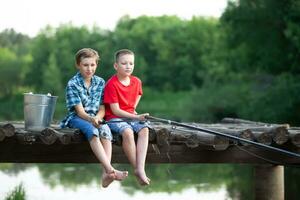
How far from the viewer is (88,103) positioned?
6.16 m

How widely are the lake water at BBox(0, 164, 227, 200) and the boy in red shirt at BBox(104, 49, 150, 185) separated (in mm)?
5889

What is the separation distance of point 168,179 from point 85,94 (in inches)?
379

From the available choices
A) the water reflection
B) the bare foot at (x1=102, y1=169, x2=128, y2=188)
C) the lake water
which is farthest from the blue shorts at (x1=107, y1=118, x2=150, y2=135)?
the water reflection

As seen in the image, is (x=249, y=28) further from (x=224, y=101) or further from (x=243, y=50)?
(x=224, y=101)

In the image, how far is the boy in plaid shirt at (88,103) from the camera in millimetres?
5922

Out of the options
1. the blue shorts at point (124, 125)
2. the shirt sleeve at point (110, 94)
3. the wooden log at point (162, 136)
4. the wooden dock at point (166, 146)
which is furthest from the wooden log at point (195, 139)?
the shirt sleeve at point (110, 94)

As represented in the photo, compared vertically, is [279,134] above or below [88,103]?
below

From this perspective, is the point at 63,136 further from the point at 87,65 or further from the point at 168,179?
the point at 168,179

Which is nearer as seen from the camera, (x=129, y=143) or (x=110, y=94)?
(x=129, y=143)

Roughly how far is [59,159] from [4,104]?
155 feet

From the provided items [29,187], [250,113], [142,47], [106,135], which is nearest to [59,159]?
[106,135]

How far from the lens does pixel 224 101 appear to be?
30906 mm

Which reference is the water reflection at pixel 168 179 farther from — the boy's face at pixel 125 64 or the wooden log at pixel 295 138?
the boy's face at pixel 125 64

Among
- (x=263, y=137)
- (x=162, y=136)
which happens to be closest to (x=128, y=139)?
(x=162, y=136)
